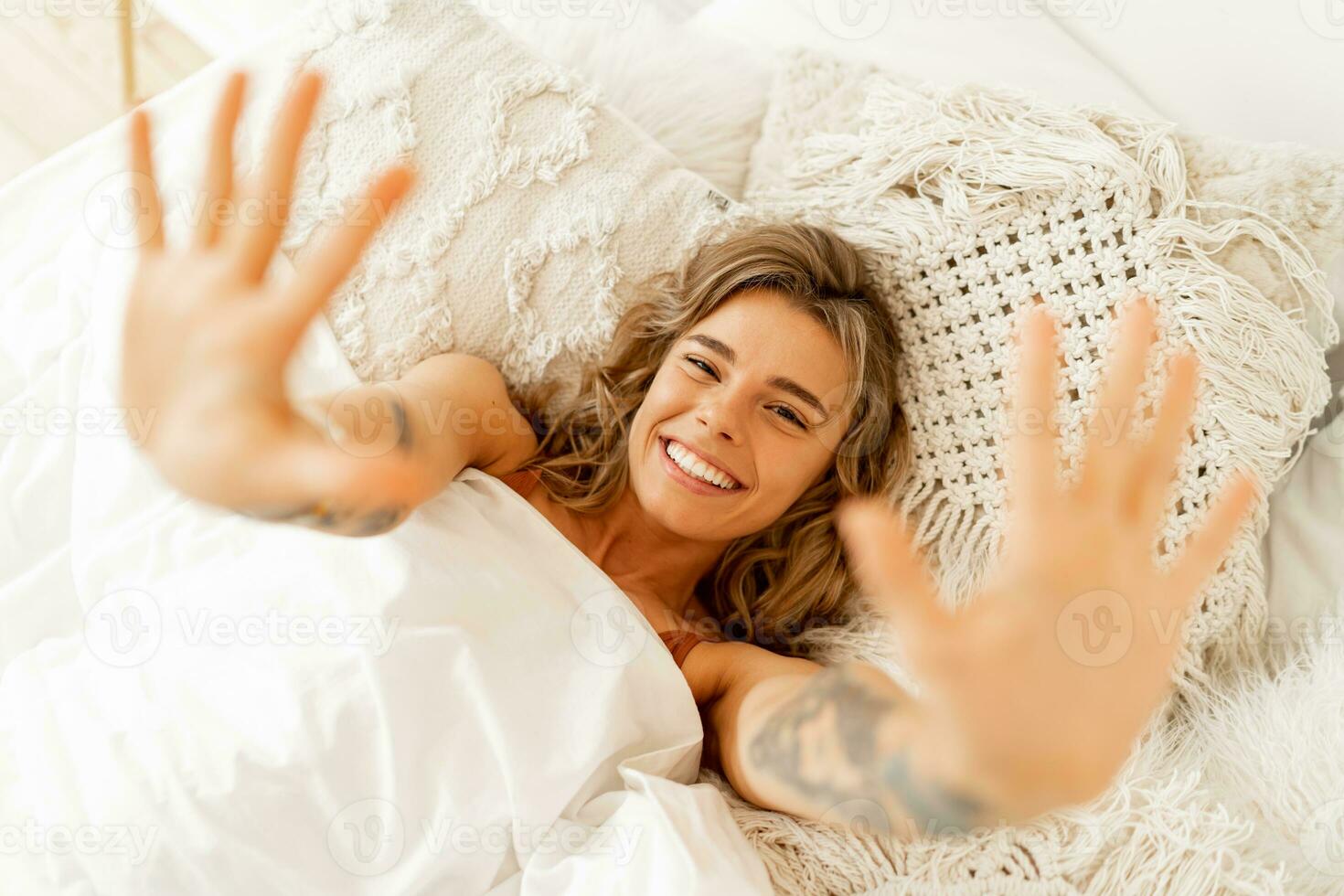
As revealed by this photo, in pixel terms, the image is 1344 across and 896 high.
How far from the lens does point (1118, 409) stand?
2.23 ft

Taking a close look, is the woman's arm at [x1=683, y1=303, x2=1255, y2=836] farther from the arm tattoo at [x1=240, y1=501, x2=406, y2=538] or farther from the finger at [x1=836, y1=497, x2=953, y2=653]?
the arm tattoo at [x1=240, y1=501, x2=406, y2=538]

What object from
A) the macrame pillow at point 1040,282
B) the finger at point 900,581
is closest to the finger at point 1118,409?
the finger at point 900,581

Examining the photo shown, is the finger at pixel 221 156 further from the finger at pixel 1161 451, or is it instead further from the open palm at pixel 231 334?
the finger at pixel 1161 451

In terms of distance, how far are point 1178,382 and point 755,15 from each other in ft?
3.43

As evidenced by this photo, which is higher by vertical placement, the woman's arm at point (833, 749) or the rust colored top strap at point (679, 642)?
the woman's arm at point (833, 749)

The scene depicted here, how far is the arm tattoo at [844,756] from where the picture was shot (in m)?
0.76

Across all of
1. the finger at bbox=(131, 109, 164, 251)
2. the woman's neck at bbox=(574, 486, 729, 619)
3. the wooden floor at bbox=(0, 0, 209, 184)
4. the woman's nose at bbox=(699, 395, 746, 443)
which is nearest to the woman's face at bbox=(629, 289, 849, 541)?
the woman's nose at bbox=(699, 395, 746, 443)

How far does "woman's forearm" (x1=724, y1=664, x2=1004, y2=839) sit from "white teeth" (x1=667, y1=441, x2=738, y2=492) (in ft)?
0.80

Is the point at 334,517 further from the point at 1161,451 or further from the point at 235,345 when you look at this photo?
the point at 1161,451

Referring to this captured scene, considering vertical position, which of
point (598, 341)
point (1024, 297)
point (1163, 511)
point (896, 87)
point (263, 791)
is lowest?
point (263, 791)

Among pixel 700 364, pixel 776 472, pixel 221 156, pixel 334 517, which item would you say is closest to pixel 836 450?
pixel 776 472

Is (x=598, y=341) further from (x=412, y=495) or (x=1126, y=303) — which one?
(x=1126, y=303)

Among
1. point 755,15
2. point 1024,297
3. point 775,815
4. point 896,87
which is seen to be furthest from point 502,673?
point 755,15

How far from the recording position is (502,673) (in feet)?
3.32
